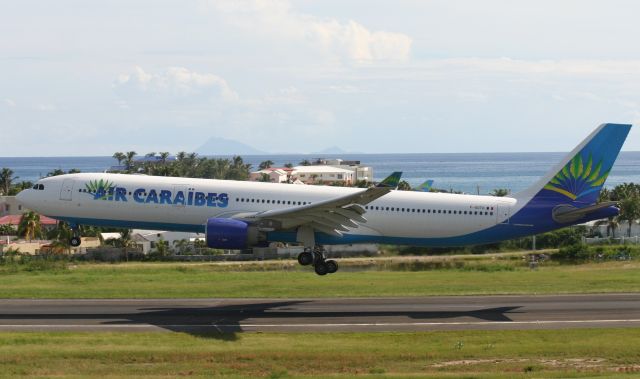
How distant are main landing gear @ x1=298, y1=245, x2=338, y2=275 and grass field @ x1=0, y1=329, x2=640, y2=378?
1062cm

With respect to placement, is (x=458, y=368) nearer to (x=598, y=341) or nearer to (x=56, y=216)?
(x=598, y=341)

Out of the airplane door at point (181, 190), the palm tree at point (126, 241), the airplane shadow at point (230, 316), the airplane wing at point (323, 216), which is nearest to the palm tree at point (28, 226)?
the palm tree at point (126, 241)

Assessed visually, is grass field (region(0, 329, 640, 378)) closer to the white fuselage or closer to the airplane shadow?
the airplane shadow

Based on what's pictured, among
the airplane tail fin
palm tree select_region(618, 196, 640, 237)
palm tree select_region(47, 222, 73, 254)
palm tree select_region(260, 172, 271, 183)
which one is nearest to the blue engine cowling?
the airplane tail fin

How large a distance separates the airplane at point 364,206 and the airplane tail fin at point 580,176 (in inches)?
1.9

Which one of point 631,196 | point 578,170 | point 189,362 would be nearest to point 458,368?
point 189,362

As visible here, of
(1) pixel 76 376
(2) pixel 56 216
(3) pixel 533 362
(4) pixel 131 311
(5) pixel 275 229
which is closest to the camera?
(1) pixel 76 376

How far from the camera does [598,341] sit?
31.4m

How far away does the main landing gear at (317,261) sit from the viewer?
143ft

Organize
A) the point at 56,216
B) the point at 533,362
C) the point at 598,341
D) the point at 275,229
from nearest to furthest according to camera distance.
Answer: the point at 533,362
the point at 598,341
the point at 275,229
the point at 56,216

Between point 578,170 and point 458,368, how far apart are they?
19.1 m

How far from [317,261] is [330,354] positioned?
14471 mm

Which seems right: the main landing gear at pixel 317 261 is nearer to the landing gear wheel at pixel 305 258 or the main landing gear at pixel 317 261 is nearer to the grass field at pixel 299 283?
the landing gear wheel at pixel 305 258

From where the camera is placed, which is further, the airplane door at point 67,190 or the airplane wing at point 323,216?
the airplane door at point 67,190
